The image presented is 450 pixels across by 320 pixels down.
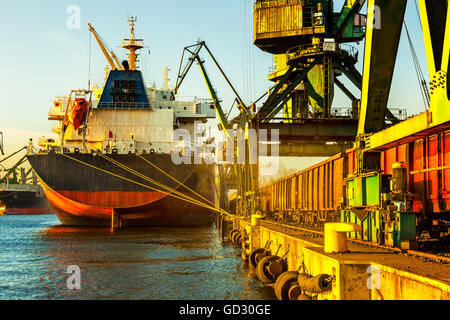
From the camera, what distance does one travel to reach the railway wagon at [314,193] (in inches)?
788

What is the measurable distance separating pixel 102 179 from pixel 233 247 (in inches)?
691

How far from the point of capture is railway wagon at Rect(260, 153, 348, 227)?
2001 centimetres

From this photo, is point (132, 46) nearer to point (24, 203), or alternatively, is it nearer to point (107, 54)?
point (107, 54)

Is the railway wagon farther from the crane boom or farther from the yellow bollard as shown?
the crane boom

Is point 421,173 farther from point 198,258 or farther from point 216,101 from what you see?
point 216,101

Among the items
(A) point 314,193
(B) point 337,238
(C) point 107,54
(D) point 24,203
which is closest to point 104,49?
(C) point 107,54

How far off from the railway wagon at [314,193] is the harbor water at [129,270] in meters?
4.49

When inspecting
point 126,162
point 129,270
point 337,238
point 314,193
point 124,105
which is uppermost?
point 124,105

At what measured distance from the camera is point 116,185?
45.3 metres

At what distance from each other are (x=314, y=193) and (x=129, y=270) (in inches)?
398

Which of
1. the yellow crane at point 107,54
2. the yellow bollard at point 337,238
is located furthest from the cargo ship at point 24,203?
the yellow bollard at point 337,238

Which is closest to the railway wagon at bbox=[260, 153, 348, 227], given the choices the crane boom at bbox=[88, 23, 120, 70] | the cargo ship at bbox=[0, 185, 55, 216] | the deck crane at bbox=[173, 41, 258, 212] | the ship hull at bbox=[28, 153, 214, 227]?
the deck crane at bbox=[173, 41, 258, 212]

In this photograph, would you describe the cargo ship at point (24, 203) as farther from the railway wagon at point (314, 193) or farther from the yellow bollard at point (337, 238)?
the yellow bollard at point (337, 238)
